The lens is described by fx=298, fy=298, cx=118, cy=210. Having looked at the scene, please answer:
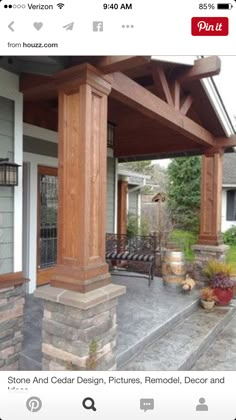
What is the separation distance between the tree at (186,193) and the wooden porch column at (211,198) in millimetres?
5995

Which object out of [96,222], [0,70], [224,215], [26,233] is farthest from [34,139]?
[224,215]

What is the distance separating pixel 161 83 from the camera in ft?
9.70

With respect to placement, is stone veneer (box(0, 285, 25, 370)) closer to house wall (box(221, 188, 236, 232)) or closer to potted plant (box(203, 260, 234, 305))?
potted plant (box(203, 260, 234, 305))

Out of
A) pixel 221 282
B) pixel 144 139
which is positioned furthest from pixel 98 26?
pixel 144 139

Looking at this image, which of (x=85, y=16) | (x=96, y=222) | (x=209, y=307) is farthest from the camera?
(x=209, y=307)

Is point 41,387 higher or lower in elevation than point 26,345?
higher

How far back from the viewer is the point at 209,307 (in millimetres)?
3961

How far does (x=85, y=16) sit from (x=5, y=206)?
5.05ft

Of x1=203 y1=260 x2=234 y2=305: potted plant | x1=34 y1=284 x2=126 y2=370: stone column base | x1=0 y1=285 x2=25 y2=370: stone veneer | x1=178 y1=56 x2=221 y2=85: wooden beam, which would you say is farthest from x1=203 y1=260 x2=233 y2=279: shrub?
x1=0 y1=285 x2=25 y2=370: stone veneer

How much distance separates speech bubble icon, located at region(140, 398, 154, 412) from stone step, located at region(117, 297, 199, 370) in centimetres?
128

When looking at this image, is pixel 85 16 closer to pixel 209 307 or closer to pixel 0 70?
pixel 0 70

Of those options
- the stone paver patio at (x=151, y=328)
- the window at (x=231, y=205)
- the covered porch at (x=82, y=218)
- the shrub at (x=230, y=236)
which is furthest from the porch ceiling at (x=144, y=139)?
the window at (x=231, y=205)

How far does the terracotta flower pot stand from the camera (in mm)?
4086

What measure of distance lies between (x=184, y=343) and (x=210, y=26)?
2673 mm
